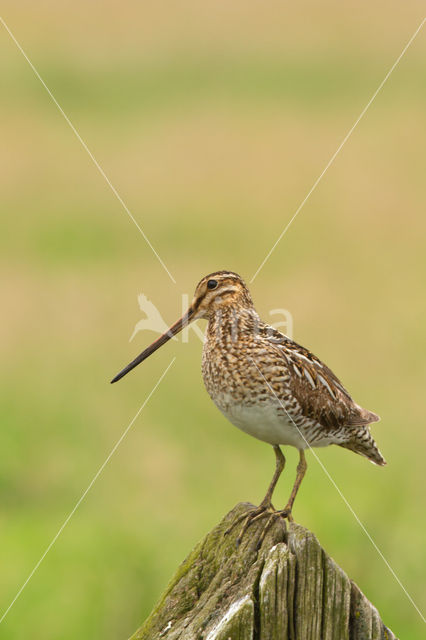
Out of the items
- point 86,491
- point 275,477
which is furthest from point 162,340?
point 86,491

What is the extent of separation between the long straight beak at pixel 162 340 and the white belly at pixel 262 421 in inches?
14.4

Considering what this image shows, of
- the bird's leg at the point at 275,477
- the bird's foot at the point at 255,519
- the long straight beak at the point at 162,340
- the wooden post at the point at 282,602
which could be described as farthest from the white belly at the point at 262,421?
the wooden post at the point at 282,602

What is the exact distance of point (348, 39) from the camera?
24.3m

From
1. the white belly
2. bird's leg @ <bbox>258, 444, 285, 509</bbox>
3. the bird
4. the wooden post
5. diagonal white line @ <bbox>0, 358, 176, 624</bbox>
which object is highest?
the bird

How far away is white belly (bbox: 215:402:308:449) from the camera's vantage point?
4.43 m

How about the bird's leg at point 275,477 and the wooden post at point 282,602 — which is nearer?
the wooden post at point 282,602

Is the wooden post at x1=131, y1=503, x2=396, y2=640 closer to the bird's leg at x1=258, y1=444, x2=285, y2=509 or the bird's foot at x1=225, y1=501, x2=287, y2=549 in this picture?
the bird's foot at x1=225, y1=501, x2=287, y2=549

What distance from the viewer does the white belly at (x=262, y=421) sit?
14.5 feet

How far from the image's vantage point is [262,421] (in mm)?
4434

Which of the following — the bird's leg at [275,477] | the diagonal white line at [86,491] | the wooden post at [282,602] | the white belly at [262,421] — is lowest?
the diagonal white line at [86,491]

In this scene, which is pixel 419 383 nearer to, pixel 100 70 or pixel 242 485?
pixel 242 485

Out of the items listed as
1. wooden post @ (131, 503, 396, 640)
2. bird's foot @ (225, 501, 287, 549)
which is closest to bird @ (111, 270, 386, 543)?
bird's foot @ (225, 501, 287, 549)

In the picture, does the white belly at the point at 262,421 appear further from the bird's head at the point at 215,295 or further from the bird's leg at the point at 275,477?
the bird's head at the point at 215,295

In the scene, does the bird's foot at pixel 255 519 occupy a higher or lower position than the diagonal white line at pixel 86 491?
higher
